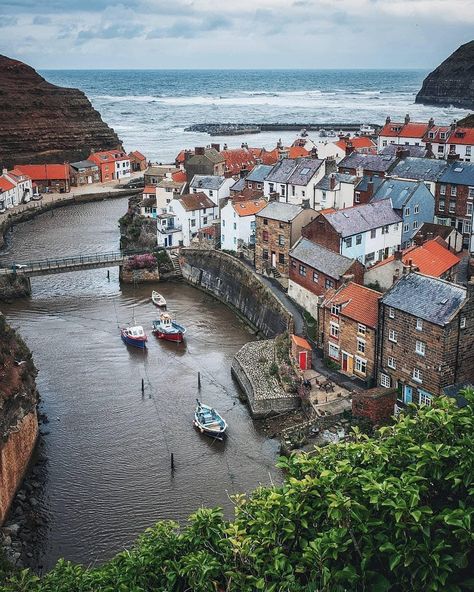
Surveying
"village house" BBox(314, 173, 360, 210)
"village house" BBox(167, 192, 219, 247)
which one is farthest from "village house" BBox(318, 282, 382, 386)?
"village house" BBox(167, 192, 219, 247)

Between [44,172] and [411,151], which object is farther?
[44,172]

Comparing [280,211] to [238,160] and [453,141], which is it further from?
[453,141]

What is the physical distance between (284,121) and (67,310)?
15004 centimetres

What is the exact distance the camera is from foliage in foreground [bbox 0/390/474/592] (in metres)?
15.8

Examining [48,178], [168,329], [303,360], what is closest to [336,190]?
[168,329]

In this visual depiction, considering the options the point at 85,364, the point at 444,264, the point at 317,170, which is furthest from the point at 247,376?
the point at 317,170

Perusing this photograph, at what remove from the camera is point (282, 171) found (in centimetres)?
6494

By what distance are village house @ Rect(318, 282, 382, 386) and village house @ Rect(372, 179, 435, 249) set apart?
16514 millimetres

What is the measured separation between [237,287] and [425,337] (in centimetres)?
2225

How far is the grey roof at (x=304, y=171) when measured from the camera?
61688 mm

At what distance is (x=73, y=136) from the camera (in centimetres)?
11562

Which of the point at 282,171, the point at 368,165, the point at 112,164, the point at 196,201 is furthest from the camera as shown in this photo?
the point at 112,164

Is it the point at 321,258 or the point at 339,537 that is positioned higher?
the point at 321,258

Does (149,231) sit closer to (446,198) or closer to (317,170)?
(317,170)
